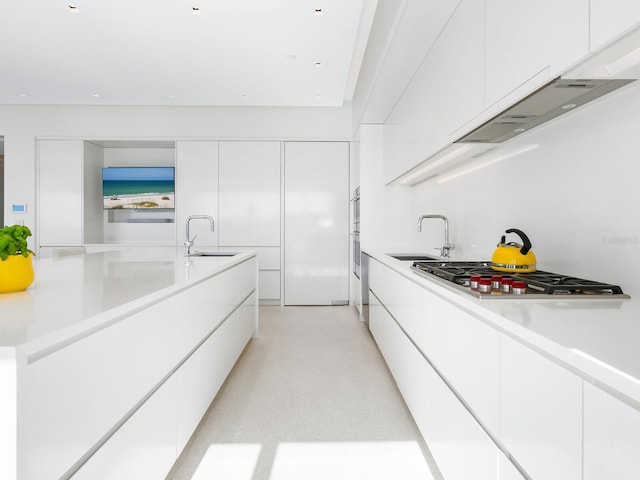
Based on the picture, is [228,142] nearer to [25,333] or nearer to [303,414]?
[303,414]

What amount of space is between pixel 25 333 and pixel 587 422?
3.66 ft

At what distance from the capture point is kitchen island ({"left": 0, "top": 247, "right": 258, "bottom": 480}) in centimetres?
76

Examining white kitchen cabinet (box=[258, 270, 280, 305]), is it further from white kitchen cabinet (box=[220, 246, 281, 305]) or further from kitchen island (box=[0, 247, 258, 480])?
kitchen island (box=[0, 247, 258, 480])

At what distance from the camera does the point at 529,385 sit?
2.90ft

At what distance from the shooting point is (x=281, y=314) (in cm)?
487

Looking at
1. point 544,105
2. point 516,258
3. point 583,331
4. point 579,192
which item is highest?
point 544,105

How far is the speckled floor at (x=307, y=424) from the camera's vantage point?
5.52ft

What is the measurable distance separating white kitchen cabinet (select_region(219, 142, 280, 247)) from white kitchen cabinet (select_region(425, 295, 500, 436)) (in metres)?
3.91

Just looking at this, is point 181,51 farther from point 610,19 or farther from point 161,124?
point 610,19

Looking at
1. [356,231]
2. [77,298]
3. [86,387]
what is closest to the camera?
[86,387]

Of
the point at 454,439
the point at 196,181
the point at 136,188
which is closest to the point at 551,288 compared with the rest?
the point at 454,439

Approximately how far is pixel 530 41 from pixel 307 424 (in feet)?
6.56

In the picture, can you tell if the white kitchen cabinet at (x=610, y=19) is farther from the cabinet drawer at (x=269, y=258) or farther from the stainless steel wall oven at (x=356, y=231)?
the cabinet drawer at (x=269, y=258)

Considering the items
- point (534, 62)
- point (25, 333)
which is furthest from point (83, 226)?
point (534, 62)
